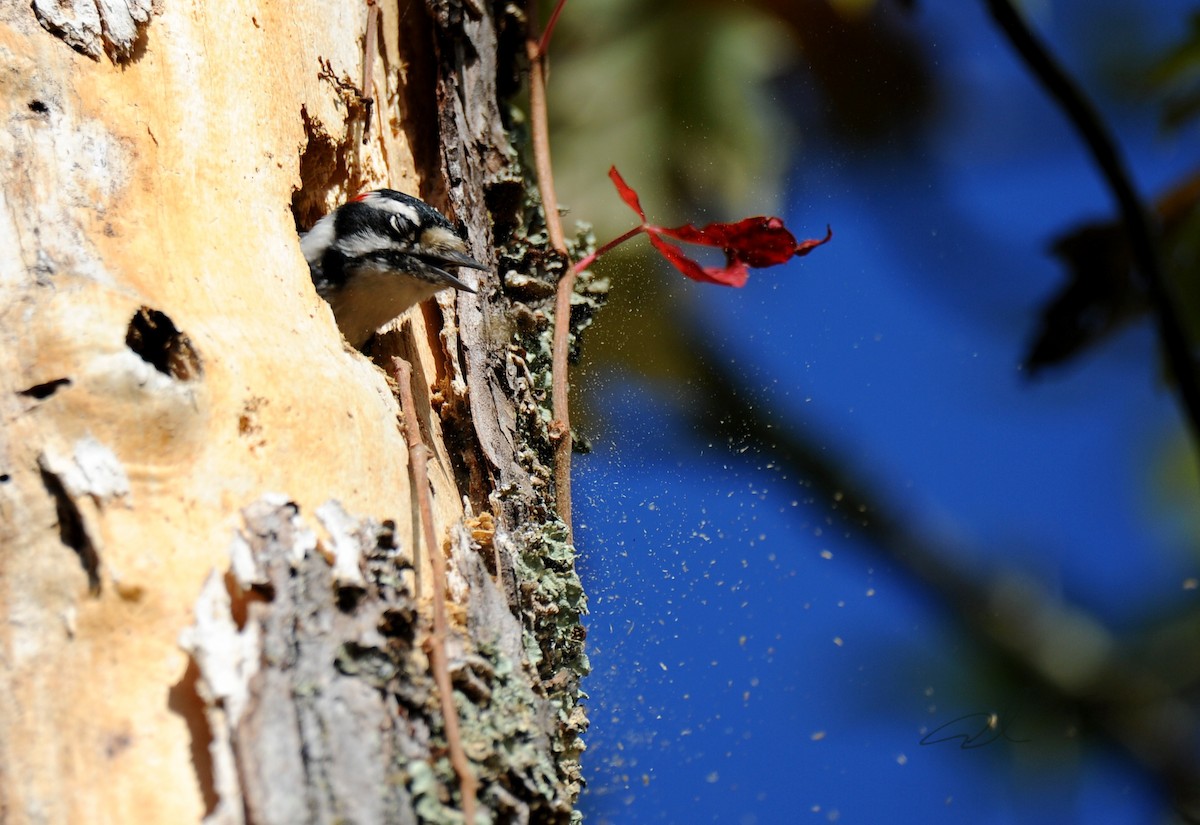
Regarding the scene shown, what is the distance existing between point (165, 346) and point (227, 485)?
0.72ft

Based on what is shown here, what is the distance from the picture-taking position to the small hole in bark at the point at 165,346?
1.50m

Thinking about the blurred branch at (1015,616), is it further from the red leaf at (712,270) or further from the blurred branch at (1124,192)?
the blurred branch at (1124,192)

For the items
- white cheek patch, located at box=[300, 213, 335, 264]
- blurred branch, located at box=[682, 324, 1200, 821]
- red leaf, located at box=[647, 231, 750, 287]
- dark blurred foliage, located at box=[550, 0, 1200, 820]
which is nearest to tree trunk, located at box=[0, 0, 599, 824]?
white cheek patch, located at box=[300, 213, 335, 264]

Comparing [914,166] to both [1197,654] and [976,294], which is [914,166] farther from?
[1197,654]

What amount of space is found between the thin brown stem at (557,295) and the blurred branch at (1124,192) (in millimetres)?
1228

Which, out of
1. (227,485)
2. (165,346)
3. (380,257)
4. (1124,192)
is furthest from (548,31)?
(1124,192)

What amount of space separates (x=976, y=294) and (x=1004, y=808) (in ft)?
3.42

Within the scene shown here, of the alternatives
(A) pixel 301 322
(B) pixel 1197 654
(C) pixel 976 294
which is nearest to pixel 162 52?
(A) pixel 301 322

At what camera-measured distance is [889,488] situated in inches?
122

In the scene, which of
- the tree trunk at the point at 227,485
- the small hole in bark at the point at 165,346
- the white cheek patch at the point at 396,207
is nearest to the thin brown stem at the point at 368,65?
the tree trunk at the point at 227,485

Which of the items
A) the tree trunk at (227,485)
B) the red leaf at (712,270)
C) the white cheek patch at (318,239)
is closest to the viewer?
the tree trunk at (227,485)

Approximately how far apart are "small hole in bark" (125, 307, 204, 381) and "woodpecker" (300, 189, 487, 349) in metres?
0.79

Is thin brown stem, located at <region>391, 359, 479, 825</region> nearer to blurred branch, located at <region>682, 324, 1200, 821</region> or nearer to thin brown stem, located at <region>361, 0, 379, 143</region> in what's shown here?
thin brown stem, located at <region>361, 0, 379, 143</region>

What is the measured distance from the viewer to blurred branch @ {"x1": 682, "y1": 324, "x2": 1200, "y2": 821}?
221 cm
